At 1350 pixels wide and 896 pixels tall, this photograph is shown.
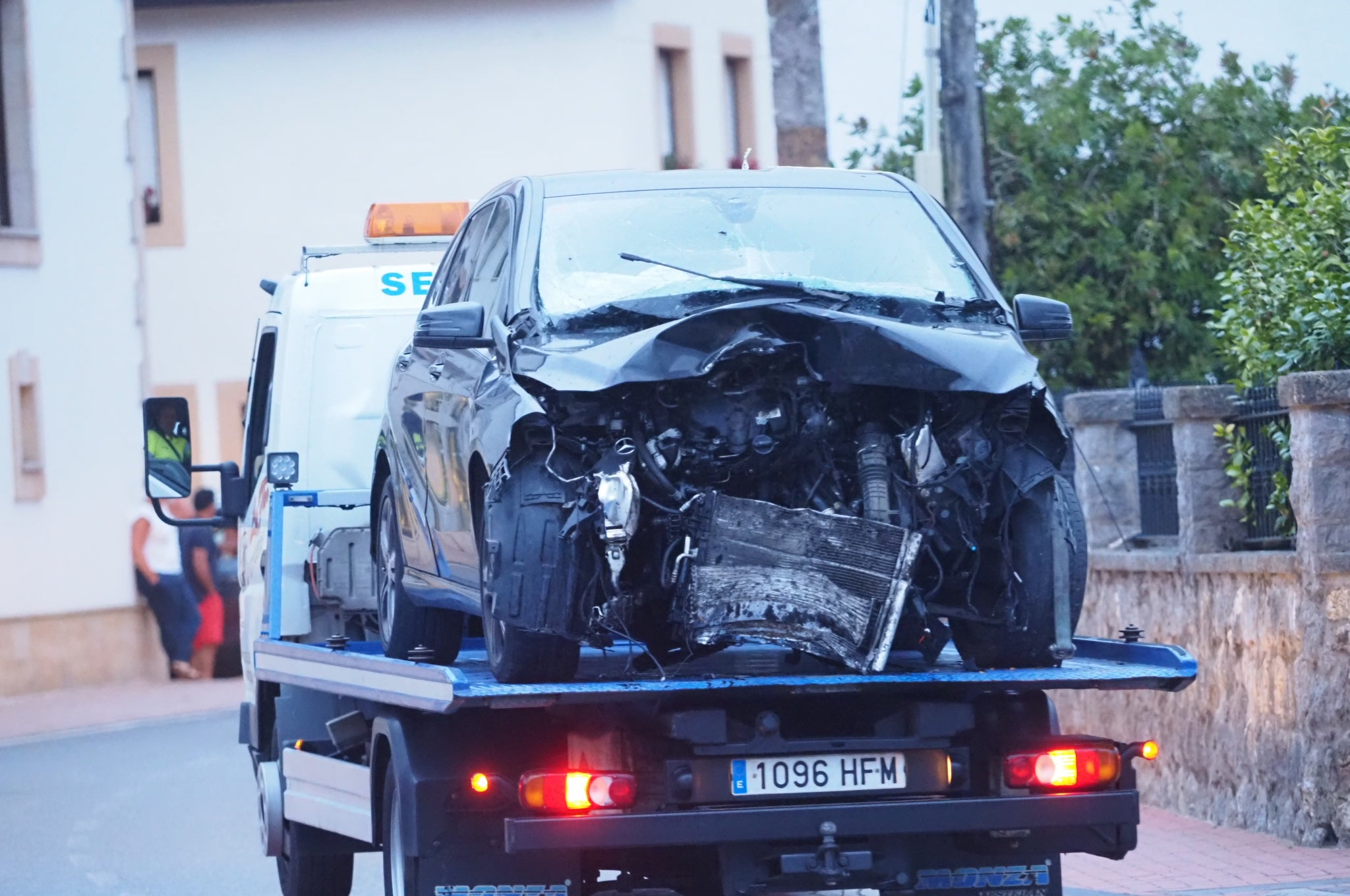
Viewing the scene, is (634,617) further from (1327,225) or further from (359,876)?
(1327,225)

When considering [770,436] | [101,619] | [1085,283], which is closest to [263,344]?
[770,436]

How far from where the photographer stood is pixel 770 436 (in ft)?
22.0

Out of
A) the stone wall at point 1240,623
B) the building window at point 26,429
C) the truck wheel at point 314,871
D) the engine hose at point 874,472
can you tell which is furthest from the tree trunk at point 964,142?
the building window at point 26,429

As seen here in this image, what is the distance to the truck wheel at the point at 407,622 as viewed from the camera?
27.6 feet

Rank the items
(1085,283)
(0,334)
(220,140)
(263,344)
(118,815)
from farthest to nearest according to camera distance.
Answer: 1. (220,140)
2. (0,334)
3. (1085,283)
4. (118,815)
5. (263,344)

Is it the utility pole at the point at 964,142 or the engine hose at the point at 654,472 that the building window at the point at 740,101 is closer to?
the utility pole at the point at 964,142

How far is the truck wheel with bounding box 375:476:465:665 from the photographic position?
8.41 m

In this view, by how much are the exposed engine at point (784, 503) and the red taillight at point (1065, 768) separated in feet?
1.30

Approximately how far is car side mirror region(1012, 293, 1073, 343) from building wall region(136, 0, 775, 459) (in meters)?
21.5

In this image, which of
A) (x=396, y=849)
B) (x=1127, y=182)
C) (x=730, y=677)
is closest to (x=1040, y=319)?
(x=730, y=677)

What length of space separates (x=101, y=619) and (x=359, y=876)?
12709mm

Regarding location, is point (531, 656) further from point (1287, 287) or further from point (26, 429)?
point (26, 429)

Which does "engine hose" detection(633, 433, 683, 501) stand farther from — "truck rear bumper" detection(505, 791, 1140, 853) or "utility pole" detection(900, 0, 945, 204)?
"utility pole" detection(900, 0, 945, 204)

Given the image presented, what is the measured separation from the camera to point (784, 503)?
6785mm
